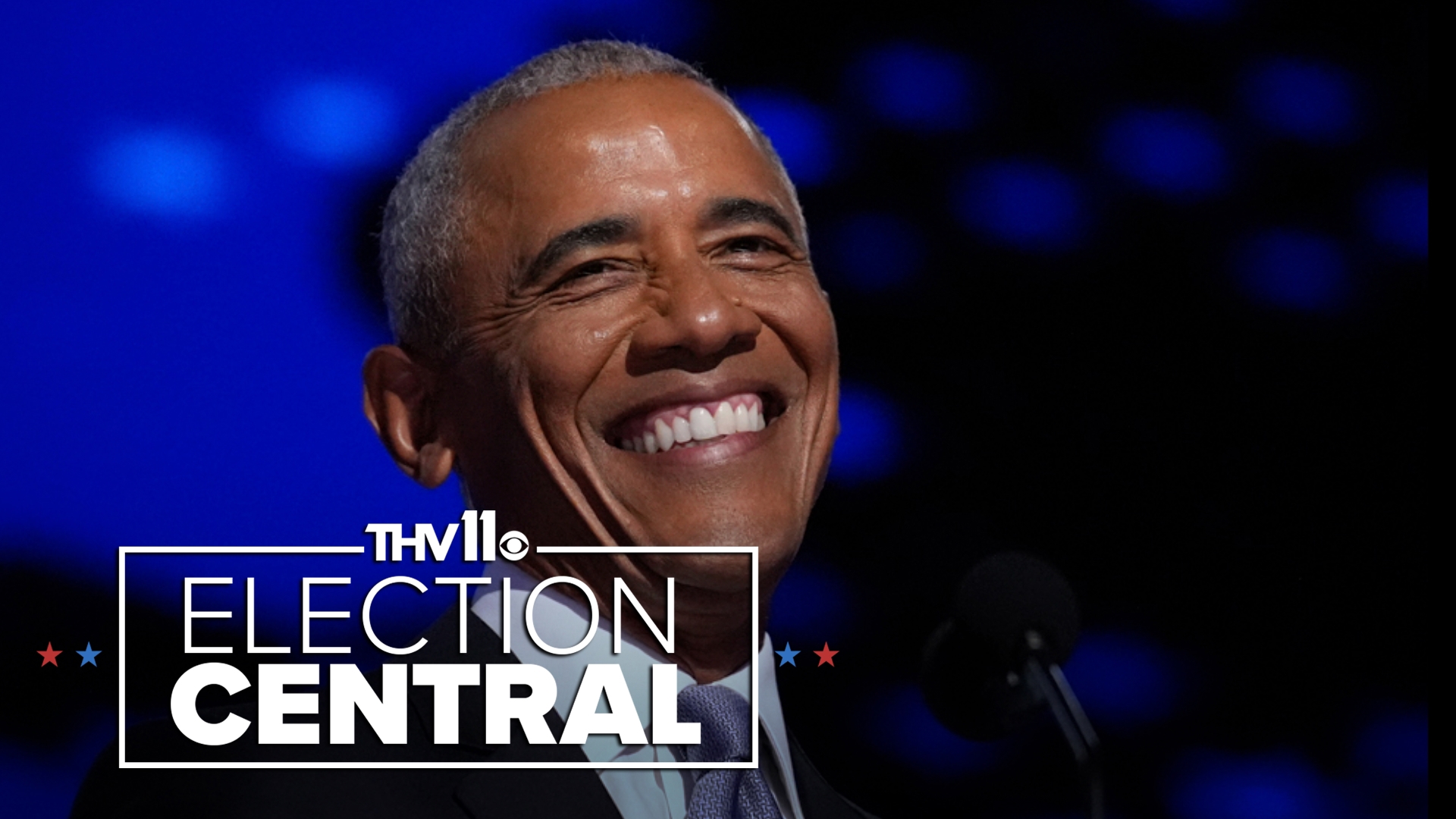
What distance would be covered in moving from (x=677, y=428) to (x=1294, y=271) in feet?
2.96

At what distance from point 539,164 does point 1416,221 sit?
47.4 inches

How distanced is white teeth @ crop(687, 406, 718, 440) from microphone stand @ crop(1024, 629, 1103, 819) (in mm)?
421

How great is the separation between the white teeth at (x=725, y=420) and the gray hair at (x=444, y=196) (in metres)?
0.31

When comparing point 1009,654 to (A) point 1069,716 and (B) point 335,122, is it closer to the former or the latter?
(A) point 1069,716

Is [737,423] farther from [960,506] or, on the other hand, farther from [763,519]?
[960,506]

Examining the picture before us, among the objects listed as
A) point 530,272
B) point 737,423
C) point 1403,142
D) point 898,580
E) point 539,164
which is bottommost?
point 898,580

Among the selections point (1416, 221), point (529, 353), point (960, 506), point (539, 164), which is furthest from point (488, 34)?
point (1416, 221)

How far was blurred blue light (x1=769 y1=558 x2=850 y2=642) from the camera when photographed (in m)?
2.12

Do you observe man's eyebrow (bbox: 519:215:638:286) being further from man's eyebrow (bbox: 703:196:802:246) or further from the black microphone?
the black microphone

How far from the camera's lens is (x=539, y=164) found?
1.90 m

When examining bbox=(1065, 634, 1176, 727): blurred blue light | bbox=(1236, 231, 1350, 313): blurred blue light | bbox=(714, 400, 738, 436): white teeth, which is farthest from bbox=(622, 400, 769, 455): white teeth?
bbox=(1236, 231, 1350, 313): blurred blue light

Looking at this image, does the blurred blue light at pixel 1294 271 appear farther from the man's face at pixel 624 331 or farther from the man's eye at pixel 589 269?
the man's eye at pixel 589 269

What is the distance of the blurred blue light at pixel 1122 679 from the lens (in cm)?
216

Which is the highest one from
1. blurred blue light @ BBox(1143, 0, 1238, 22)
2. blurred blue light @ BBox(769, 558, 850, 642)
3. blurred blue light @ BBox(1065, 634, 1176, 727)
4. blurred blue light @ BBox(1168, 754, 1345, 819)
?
blurred blue light @ BBox(1143, 0, 1238, 22)
